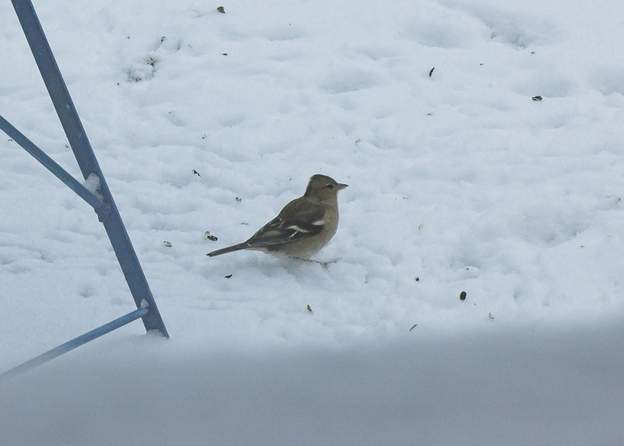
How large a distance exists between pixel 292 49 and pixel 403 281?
6.90 ft

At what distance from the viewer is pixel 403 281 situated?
4.46 m

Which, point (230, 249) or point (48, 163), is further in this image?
point (230, 249)

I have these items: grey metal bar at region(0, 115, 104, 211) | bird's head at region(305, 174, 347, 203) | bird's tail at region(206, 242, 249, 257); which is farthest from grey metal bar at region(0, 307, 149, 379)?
bird's head at region(305, 174, 347, 203)

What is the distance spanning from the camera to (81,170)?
3855 mm

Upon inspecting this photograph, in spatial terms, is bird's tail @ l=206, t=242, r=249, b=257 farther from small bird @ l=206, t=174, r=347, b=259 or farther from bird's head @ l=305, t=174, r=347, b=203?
bird's head @ l=305, t=174, r=347, b=203

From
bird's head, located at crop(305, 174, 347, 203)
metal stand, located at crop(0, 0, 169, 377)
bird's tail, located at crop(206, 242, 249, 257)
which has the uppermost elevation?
metal stand, located at crop(0, 0, 169, 377)

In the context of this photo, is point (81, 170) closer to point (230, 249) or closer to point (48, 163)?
point (48, 163)

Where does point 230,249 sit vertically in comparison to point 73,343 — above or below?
below

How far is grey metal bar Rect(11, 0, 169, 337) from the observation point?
354 centimetres

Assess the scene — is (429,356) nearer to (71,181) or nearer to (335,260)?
(335,260)

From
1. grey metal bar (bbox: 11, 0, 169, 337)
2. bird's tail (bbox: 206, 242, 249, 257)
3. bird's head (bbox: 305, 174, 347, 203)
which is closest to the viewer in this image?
grey metal bar (bbox: 11, 0, 169, 337)

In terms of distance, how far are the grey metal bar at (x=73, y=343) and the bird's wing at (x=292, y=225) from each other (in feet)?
3.03

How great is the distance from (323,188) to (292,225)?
24 centimetres

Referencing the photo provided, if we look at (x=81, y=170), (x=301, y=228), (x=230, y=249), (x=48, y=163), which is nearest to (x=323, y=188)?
(x=301, y=228)
